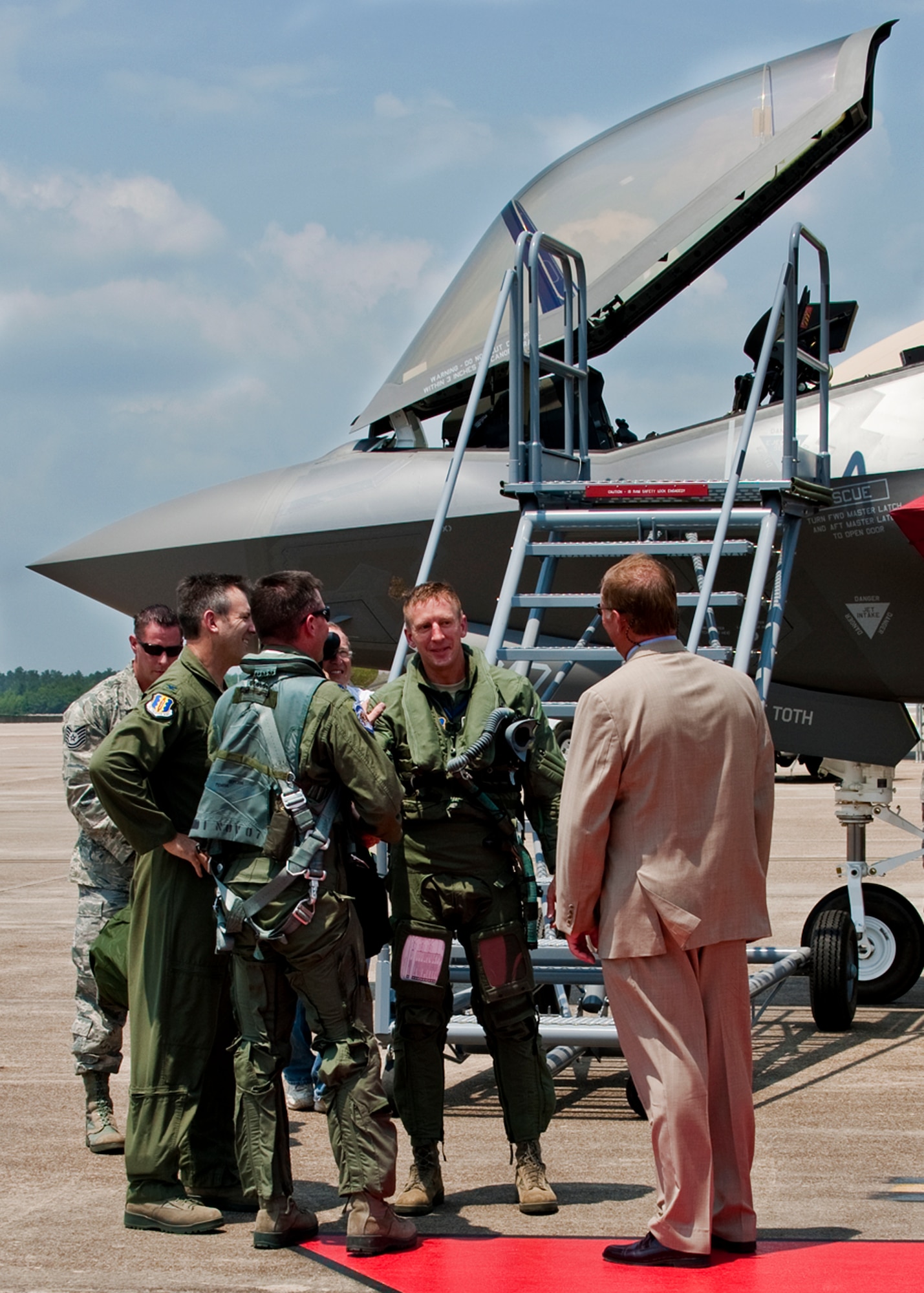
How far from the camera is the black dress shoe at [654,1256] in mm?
3963

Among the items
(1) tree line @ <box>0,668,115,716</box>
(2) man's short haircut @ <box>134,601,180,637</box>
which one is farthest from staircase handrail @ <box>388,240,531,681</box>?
(1) tree line @ <box>0,668,115,716</box>

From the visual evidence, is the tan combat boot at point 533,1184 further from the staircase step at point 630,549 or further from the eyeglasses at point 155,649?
the staircase step at point 630,549

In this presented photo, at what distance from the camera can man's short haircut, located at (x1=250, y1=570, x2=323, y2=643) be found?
14.5ft

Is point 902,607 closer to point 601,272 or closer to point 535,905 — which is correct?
point 601,272

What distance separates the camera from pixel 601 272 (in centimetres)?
827

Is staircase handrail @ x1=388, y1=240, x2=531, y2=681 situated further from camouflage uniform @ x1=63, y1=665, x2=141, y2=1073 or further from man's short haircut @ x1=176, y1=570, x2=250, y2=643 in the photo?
man's short haircut @ x1=176, y1=570, x2=250, y2=643

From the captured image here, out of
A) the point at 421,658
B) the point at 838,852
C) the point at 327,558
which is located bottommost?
the point at 838,852

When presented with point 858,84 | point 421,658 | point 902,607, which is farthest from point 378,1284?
point 858,84

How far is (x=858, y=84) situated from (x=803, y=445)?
1994 millimetres

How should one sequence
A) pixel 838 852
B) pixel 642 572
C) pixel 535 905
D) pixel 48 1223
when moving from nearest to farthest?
pixel 642 572
pixel 48 1223
pixel 535 905
pixel 838 852

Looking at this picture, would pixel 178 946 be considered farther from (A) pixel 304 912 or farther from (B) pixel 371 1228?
(B) pixel 371 1228

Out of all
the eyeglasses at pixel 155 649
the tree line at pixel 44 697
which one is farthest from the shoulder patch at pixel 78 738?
the tree line at pixel 44 697

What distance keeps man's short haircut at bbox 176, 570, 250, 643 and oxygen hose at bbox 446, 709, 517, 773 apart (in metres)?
0.93

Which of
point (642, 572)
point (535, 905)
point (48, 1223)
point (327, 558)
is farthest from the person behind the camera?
point (327, 558)
